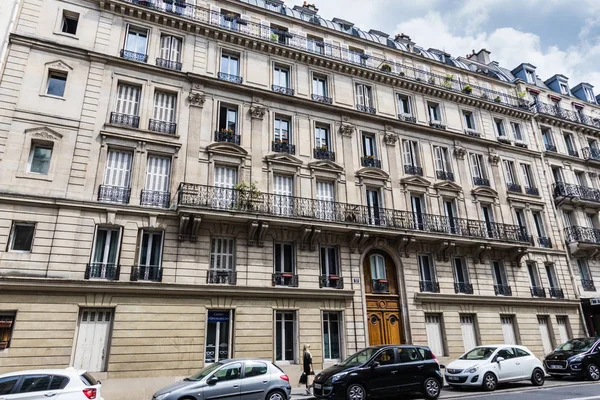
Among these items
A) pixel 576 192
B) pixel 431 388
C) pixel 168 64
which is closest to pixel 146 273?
pixel 168 64

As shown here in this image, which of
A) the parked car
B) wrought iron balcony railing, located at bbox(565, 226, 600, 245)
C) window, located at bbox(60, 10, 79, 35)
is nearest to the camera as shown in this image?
the parked car

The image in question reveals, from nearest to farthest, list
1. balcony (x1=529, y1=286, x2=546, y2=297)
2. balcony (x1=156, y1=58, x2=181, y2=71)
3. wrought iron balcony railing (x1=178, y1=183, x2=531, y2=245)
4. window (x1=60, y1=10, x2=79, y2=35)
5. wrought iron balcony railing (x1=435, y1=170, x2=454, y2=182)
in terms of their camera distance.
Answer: wrought iron balcony railing (x1=178, y1=183, x2=531, y2=245), window (x1=60, y1=10, x2=79, y2=35), balcony (x1=156, y1=58, x2=181, y2=71), balcony (x1=529, y1=286, x2=546, y2=297), wrought iron balcony railing (x1=435, y1=170, x2=454, y2=182)

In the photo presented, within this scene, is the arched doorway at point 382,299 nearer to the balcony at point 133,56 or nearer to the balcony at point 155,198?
the balcony at point 155,198

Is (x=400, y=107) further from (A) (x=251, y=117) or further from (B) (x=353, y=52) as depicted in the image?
(A) (x=251, y=117)

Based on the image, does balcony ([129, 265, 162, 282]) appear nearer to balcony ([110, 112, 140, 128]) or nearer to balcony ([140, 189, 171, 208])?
balcony ([140, 189, 171, 208])

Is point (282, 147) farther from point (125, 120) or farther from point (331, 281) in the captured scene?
point (125, 120)

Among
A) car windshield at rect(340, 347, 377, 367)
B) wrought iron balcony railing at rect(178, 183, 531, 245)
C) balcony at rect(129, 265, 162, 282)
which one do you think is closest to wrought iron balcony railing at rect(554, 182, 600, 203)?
wrought iron balcony railing at rect(178, 183, 531, 245)

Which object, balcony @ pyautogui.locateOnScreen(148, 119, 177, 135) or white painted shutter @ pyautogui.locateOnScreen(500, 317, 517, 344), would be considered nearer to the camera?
balcony @ pyautogui.locateOnScreen(148, 119, 177, 135)

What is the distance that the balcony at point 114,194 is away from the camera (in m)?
14.3

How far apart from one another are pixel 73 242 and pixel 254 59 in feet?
39.5

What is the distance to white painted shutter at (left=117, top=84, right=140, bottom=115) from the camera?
16.0 m

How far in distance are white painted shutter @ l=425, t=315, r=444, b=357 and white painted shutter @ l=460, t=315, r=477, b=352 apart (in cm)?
127

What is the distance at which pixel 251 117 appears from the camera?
17938 mm

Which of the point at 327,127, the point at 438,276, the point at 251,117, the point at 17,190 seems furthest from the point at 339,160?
the point at 17,190
